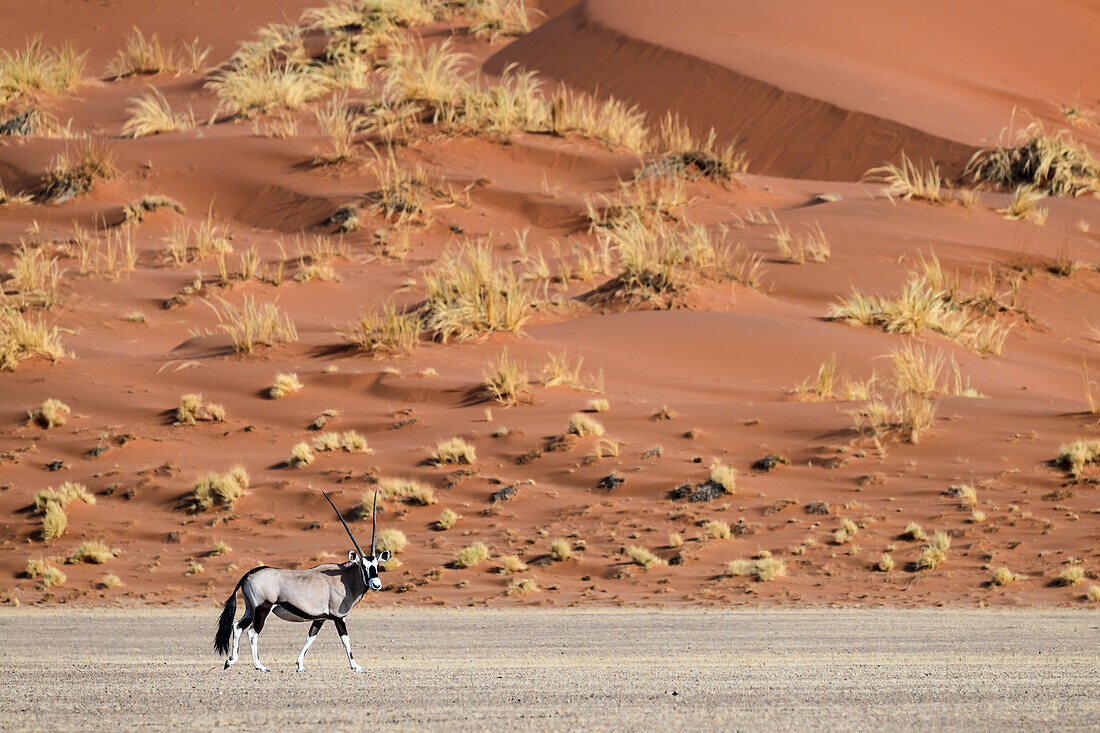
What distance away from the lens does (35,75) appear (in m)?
35.9

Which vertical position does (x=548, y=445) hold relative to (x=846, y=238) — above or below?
below

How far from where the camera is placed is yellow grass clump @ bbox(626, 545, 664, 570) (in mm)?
12508

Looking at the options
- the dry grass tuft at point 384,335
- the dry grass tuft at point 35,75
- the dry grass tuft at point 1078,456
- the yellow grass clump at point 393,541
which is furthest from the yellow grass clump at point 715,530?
the dry grass tuft at point 35,75

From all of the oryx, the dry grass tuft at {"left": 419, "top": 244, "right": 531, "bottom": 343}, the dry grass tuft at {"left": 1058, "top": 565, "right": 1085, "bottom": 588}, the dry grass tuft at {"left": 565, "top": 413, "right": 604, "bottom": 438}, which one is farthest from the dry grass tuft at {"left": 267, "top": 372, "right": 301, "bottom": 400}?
the oryx

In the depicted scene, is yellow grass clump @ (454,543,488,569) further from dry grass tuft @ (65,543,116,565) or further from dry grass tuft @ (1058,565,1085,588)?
dry grass tuft @ (1058,565,1085,588)

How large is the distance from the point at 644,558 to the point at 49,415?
24.6 feet

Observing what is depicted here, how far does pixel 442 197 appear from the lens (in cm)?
2675

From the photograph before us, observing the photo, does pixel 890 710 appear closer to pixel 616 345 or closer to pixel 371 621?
pixel 371 621

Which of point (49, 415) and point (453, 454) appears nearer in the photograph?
point (453, 454)

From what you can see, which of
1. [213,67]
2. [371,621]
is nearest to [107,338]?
[371,621]

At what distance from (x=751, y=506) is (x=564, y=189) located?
14565mm

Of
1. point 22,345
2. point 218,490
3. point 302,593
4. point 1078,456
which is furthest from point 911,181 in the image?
point 302,593

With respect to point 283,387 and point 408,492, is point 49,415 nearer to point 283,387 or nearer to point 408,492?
point 283,387

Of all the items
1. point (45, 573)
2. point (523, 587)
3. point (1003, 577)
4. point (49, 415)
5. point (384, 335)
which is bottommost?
point (45, 573)
